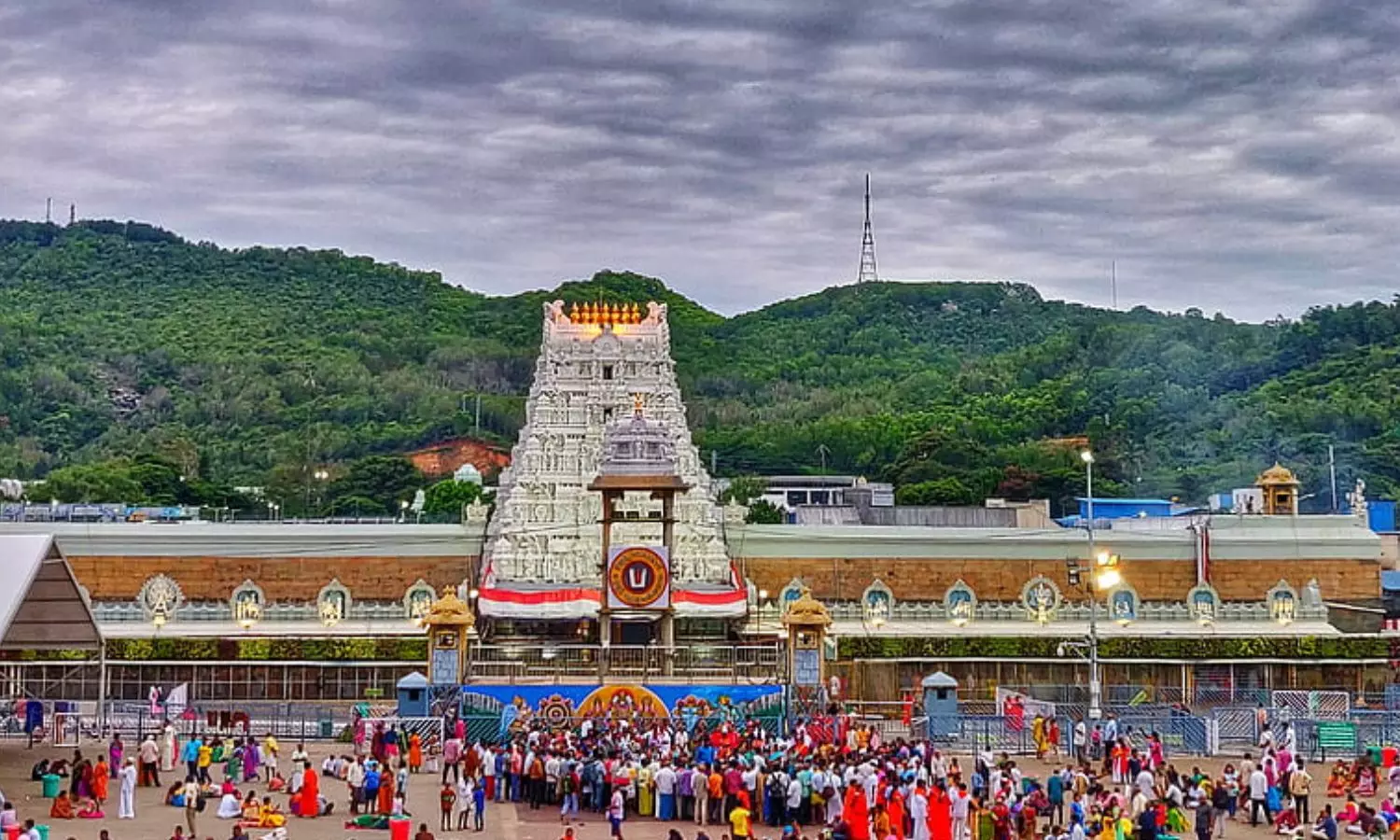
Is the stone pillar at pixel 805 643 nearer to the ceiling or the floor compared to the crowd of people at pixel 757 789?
nearer to the ceiling

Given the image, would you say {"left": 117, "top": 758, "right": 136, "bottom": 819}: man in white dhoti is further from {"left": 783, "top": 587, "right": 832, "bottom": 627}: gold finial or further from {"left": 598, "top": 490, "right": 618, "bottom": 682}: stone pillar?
{"left": 783, "top": 587, "right": 832, "bottom": 627}: gold finial

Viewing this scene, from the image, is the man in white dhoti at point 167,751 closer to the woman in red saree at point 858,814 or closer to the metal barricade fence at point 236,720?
the metal barricade fence at point 236,720

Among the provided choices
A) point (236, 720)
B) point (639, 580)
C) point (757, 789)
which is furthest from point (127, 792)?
point (639, 580)

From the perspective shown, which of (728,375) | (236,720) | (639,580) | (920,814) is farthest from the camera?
(728,375)

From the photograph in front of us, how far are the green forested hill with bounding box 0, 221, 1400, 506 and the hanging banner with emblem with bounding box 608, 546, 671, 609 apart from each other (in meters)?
49.7

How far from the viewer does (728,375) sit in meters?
149

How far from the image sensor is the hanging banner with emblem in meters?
38.1

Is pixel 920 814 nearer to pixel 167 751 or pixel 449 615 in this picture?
pixel 167 751

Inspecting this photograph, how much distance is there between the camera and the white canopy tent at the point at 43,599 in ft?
87.4

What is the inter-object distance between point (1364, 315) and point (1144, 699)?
8349 cm

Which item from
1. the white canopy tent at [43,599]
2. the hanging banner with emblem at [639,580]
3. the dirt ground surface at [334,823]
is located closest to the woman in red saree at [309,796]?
the dirt ground surface at [334,823]

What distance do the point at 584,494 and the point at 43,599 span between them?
22.4 meters

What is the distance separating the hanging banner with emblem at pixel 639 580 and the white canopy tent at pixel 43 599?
12.2 meters

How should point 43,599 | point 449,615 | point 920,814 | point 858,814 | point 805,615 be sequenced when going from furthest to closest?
point 805,615
point 449,615
point 43,599
point 858,814
point 920,814
